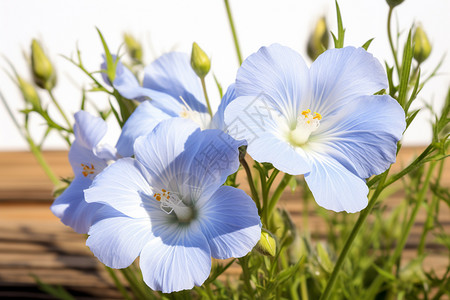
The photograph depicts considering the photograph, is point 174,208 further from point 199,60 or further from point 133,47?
point 133,47

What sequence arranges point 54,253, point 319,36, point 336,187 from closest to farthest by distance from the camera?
point 336,187 → point 319,36 → point 54,253

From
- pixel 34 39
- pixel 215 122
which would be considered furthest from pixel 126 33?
pixel 215 122

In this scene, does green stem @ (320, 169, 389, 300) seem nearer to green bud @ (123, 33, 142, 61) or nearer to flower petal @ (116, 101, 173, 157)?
flower petal @ (116, 101, 173, 157)

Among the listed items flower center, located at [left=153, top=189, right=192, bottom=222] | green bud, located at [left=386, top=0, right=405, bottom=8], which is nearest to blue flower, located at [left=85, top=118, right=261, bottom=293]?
flower center, located at [left=153, top=189, right=192, bottom=222]

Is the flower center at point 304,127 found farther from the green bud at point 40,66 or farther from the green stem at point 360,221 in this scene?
the green bud at point 40,66

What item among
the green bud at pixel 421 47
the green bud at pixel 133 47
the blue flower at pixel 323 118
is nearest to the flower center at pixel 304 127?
the blue flower at pixel 323 118

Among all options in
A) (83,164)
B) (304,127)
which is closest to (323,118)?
(304,127)

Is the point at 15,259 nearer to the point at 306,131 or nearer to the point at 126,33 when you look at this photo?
the point at 126,33
